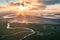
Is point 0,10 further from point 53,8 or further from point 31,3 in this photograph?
point 53,8

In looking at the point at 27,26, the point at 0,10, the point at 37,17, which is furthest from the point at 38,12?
the point at 0,10

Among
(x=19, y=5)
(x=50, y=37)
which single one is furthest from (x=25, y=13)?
(x=50, y=37)

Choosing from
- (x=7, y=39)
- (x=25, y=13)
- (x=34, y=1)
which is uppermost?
(x=34, y=1)

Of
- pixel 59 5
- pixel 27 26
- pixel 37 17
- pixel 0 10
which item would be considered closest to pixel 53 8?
pixel 59 5

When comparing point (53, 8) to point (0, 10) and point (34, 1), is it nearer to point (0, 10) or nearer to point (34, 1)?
point (34, 1)

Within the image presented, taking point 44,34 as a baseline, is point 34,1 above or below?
above

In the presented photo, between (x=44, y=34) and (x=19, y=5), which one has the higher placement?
(x=19, y=5)

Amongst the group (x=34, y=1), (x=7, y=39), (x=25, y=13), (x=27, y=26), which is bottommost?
(x=7, y=39)
